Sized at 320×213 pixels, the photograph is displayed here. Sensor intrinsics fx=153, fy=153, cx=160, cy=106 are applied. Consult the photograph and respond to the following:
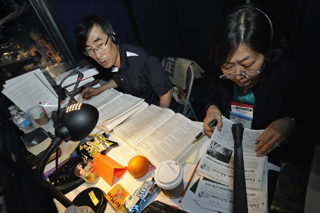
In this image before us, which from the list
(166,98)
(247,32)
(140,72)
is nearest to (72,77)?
(140,72)

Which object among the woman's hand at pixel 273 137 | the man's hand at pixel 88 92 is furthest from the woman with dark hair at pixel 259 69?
the man's hand at pixel 88 92

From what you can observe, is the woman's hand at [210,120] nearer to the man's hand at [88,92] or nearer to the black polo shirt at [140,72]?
the black polo shirt at [140,72]

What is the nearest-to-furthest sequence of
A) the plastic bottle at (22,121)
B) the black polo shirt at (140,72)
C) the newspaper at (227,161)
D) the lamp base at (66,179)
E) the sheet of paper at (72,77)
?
1. the newspaper at (227,161)
2. the lamp base at (66,179)
3. the plastic bottle at (22,121)
4. the black polo shirt at (140,72)
5. the sheet of paper at (72,77)

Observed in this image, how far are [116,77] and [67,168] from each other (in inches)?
36.5

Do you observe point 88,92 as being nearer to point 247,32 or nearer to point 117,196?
point 117,196

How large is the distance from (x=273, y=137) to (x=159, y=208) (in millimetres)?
638

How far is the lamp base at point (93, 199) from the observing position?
703mm

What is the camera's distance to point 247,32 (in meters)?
0.78

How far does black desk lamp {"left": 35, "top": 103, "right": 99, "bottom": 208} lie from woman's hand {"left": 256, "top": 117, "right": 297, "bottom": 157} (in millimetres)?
775

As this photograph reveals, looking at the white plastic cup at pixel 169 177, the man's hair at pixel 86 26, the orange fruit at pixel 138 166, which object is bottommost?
the orange fruit at pixel 138 166

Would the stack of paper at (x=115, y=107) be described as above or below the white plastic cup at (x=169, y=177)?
below

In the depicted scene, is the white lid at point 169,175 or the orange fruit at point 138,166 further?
the orange fruit at point 138,166

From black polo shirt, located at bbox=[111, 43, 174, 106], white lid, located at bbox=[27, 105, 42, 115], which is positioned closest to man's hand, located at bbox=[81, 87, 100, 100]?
black polo shirt, located at bbox=[111, 43, 174, 106]

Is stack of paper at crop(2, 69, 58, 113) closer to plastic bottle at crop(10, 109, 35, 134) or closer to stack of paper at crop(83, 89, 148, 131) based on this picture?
plastic bottle at crop(10, 109, 35, 134)
